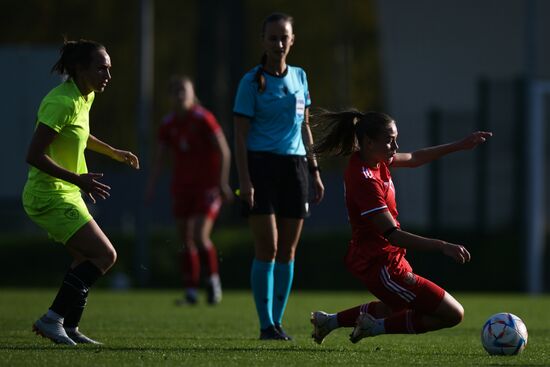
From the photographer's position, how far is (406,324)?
→ 25.0 ft

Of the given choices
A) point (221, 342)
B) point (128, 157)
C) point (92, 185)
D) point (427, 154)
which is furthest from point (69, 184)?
point (427, 154)

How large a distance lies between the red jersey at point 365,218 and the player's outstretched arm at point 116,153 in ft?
4.75

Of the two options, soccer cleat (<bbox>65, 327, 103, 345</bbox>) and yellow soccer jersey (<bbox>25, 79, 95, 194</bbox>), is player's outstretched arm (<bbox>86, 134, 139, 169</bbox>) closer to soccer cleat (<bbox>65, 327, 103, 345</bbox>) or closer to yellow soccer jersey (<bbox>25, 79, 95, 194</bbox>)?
yellow soccer jersey (<bbox>25, 79, 95, 194</bbox>)

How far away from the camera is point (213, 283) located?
1345 centimetres

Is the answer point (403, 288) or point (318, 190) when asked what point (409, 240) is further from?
point (318, 190)

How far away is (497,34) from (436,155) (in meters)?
19.6

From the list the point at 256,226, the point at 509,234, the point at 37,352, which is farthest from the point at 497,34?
the point at 37,352

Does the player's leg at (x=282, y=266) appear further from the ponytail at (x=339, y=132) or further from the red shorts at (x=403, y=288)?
the red shorts at (x=403, y=288)

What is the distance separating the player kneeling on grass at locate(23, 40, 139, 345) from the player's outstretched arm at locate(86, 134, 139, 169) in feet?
1.11

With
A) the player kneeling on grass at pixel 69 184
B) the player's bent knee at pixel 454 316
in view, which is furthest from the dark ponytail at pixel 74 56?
the player's bent knee at pixel 454 316

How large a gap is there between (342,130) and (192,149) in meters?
5.60

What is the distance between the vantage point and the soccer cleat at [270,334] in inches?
343

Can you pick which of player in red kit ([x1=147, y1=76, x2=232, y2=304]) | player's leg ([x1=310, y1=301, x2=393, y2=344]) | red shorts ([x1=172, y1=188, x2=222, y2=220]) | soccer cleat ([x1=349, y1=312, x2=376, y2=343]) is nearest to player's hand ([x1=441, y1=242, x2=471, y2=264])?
soccer cleat ([x1=349, y1=312, x2=376, y2=343])

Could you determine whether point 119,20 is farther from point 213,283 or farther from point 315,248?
point 213,283
